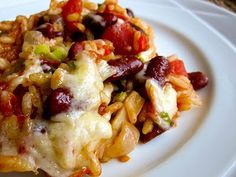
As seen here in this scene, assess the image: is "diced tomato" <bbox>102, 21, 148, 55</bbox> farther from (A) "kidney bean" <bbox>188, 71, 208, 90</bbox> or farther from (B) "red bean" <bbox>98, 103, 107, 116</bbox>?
(B) "red bean" <bbox>98, 103, 107, 116</bbox>

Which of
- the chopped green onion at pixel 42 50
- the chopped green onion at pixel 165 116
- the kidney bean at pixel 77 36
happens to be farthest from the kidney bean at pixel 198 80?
the chopped green onion at pixel 42 50

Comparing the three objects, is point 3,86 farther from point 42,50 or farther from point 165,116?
point 165,116

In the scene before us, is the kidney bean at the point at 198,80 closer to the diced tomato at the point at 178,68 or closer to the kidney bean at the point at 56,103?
the diced tomato at the point at 178,68

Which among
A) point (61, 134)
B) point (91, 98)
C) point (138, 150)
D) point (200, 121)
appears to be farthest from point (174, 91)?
point (61, 134)

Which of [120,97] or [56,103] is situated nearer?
[56,103]

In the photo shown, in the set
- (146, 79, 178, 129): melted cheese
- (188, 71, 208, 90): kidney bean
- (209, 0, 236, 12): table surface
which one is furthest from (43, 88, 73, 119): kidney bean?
(209, 0, 236, 12): table surface

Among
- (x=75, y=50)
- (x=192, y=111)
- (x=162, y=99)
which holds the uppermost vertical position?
(x=75, y=50)

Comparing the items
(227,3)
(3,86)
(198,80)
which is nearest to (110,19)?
(198,80)
